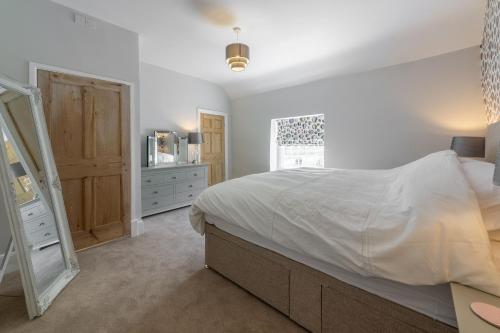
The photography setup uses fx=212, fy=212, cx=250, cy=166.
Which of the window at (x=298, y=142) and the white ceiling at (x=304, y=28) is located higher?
the white ceiling at (x=304, y=28)

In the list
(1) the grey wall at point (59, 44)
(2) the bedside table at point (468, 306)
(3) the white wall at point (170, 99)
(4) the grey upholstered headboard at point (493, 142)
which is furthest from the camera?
(3) the white wall at point (170, 99)

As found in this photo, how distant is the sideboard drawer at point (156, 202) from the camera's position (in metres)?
3.55

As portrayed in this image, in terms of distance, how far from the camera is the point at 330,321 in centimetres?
124

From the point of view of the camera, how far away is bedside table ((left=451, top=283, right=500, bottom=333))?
22.7 inches

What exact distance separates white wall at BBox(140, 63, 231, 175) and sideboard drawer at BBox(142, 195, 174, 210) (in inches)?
30.7

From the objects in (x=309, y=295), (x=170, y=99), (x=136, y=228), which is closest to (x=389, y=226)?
(x=309, y=295)

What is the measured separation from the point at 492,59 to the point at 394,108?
1.18 meters

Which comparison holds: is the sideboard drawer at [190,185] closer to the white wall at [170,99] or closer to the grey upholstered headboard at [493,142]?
the white wall at [170,99]

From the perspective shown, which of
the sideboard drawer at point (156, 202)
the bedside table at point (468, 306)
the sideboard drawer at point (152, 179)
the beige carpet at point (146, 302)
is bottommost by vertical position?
the beige carpet at point (146, 302)

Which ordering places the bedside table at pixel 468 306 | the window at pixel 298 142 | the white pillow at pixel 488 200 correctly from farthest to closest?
the window at pixel 298 142, the white pillow at pixel 488 200, the bedside table at pixel 468 306

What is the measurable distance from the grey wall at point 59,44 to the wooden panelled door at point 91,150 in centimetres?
15

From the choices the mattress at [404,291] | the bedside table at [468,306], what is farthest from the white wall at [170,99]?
the bedside table at [468,306]

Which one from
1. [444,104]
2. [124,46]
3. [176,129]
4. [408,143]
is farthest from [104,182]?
[444,104]

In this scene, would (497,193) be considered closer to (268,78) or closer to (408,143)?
(408,143)
